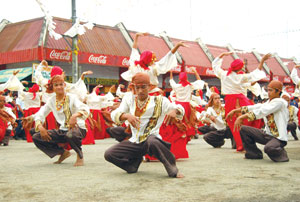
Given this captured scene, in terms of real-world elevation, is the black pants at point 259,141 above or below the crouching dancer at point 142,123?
below

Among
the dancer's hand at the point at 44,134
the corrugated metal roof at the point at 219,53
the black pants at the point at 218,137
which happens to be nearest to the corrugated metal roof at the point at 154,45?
the corrugated metal roof at the point at 219,53

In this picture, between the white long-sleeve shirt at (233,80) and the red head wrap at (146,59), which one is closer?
the red head wrap at (146,59)

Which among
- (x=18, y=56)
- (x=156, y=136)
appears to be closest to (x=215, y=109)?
(x=156, y=136)

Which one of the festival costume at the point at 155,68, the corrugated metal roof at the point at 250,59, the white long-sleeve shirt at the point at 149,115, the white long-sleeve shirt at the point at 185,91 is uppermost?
the festival costume at the point at 155,68

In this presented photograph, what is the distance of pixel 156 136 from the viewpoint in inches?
188

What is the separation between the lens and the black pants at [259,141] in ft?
19.0

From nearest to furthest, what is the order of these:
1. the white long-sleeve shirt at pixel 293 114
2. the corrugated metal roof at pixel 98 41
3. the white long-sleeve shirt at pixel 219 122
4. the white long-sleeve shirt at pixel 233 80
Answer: the white long-sleeve shirt at pixel 233 80 → the white long-sleeve shirt at pixel 219 122 → the white long-sleeve shirt at pixel 293 114 → the corrugated metal roof at pixel 98 41

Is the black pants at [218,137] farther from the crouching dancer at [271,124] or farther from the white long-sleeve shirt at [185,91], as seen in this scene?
the crouching dancer at [271,124]

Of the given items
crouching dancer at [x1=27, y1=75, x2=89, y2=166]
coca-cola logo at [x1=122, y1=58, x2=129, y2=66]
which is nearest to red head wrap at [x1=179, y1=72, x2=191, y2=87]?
crouching dancer at [x1=27, y1=75, x2=89, y2=166]

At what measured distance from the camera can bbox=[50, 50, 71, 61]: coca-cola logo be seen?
17.4 m

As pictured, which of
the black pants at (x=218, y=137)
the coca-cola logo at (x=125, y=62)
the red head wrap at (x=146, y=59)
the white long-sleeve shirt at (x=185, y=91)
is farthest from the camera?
the coca-cola logo at (x=125, y=62)

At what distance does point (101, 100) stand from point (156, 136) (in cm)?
721

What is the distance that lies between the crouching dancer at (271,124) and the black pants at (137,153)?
4.67 feet

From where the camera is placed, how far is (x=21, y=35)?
1886cm
